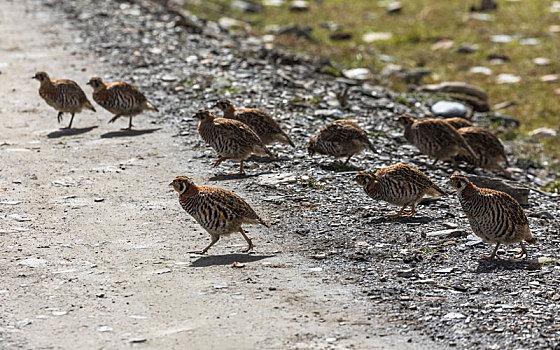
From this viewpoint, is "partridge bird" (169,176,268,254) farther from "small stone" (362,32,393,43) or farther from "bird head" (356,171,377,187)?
"small stone" (362,32,393,43)

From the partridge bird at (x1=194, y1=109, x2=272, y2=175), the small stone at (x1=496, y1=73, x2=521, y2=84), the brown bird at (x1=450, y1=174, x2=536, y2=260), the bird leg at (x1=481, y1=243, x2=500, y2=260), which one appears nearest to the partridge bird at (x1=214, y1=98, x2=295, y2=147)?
the partridge bird at (x1=194, y1=109, x2=272, y2=175)

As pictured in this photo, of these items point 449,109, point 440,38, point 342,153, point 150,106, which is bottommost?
point 440,38

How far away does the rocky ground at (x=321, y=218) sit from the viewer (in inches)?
334

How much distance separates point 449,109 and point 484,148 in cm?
360

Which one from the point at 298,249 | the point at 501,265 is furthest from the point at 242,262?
the point at 501,265

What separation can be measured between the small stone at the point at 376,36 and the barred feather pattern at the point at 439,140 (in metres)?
12.9

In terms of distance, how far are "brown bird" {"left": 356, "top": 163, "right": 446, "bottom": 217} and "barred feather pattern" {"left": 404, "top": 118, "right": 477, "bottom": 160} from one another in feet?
11.1

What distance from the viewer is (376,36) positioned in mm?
28703

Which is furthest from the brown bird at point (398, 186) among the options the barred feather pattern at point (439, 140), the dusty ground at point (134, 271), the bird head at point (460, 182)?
the barred feather pattern at point (439, 140)

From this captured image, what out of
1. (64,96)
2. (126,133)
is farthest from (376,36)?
(64,96)

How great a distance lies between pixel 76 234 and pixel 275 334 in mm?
3933

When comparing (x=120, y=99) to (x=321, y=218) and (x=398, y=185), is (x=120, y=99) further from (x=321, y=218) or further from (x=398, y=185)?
(x=398, y=185)

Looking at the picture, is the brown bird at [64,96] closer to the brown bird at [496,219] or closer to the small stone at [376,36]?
the brown bird at [496,219]

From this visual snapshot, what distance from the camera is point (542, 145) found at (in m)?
18.9
